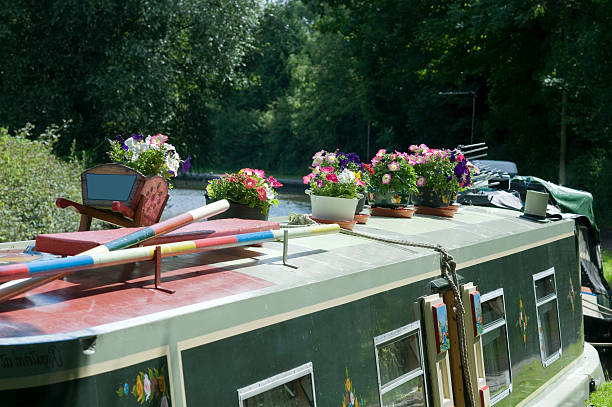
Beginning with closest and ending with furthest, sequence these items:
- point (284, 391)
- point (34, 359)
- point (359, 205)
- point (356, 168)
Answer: point (34, 359), point (284, 391), point (359, 205), point (356, 168)

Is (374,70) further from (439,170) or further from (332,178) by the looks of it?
(332,178)

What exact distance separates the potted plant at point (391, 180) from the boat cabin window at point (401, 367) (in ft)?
5.46

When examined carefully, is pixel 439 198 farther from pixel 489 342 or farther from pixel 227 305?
pixel 227 305

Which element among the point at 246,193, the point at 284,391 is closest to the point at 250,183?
the point at 246,193

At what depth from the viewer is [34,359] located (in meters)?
2.21

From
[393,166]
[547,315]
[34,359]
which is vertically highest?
[393,166]

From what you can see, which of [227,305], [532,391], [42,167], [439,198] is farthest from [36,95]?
[227,305]

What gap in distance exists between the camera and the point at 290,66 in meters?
73.0

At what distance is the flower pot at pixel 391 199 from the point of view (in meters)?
5.66

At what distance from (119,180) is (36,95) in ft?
48.0

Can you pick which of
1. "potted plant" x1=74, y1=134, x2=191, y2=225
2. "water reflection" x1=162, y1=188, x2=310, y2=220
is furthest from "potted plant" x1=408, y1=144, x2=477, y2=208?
"water reflection" x1=162, y1=188, x2=310, y2=220

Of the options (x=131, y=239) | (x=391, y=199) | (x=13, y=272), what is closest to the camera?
(x=13, y=272)

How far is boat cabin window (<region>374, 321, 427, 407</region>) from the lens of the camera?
3.82 metres

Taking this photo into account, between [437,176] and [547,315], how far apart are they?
1.55 m
